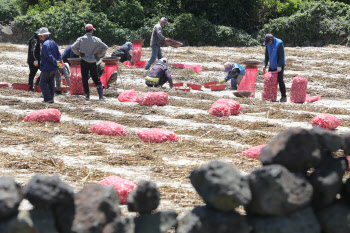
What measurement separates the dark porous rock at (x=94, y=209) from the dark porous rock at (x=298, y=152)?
1100mm

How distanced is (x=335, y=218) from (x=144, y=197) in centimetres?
126

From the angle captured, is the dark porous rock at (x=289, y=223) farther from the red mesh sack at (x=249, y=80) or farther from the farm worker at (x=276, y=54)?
the red mesh sack at (x=249, y=80)

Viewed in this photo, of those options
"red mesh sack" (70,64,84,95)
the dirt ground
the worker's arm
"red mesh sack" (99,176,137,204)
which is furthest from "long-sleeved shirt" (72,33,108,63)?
"red mesh sack" (99,176,137,204)

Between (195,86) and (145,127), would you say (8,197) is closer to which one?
(145,127)

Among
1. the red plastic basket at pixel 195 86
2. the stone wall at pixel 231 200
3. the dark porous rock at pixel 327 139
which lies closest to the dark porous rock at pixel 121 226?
the stone wall at pixel 231 200

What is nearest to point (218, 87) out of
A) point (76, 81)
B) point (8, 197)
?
point (76, 81)

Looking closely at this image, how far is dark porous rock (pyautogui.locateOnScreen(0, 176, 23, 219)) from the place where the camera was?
2768 mm

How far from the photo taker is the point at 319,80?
50.7 feet

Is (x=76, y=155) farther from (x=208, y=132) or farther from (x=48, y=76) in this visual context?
(x=48, y=76)

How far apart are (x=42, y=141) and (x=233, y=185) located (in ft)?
15.5

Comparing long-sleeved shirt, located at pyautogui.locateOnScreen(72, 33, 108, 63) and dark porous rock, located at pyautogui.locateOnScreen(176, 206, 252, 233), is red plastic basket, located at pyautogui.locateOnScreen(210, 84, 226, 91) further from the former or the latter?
dark porous rock, located at pyautogui.locateOnScreen(176, 206, 252, 233)

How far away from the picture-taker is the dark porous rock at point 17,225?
9.12 ft

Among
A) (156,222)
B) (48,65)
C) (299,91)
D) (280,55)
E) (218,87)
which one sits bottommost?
(218,87)

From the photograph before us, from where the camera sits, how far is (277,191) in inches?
116
